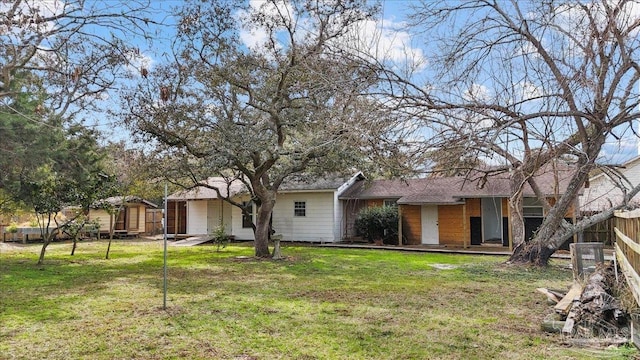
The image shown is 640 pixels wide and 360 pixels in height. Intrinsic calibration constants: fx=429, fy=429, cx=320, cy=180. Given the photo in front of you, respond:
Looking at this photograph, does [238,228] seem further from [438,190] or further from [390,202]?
[438,190]

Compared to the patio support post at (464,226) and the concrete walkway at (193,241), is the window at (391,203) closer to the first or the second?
the patio support post at (464,226)

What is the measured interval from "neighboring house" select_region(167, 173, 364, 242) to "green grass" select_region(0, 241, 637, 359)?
26.2ft

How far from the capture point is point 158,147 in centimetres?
1322

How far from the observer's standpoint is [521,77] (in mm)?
5387

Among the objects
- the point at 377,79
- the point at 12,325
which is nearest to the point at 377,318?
the point at 377,79

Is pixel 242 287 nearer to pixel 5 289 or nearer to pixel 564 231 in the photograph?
Result: pixel 5 289

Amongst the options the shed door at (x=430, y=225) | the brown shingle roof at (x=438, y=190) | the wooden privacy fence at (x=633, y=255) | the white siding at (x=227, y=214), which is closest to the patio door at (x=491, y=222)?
the brown shingle roof at (x=438, y=190)

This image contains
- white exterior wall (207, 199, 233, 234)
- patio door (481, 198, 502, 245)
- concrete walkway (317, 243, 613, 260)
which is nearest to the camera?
concrete walkway (317, 243, 613, 260)

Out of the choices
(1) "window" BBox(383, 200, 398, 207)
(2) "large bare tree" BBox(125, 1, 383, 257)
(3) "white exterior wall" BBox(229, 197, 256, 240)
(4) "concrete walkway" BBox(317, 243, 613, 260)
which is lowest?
(4) "concrete walkway" BBox(317, 243, 613, 260)

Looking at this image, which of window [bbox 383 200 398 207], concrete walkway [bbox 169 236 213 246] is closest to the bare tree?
window [bbox 383 200 398 207]

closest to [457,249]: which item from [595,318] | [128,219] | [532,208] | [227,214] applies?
[532,208]

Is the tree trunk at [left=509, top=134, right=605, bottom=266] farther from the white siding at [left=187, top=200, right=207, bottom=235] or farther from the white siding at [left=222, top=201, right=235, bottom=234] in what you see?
the white siding at [left=187, top=200, right=207, bottom=235]

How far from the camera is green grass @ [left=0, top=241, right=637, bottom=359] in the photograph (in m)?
4.55

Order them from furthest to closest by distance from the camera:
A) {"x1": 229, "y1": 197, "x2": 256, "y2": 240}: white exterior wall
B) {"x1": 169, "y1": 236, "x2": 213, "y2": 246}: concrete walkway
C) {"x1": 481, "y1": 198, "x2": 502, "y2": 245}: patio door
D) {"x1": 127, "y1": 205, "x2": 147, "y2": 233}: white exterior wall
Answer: {"x1": 127, "y1": 205, "x2": 147, "y2": 233}: white exterior wall, {"x1": 229, "y1": 197, "x2": 256, "y2": 240}: white exterior wall, {"x1": 169, "y1": 236, "x2": 213, "y2": 246}: concrete walkway, {"x1": 481, "y1": 198, "x2": 502, "y2": 245}: patio door
